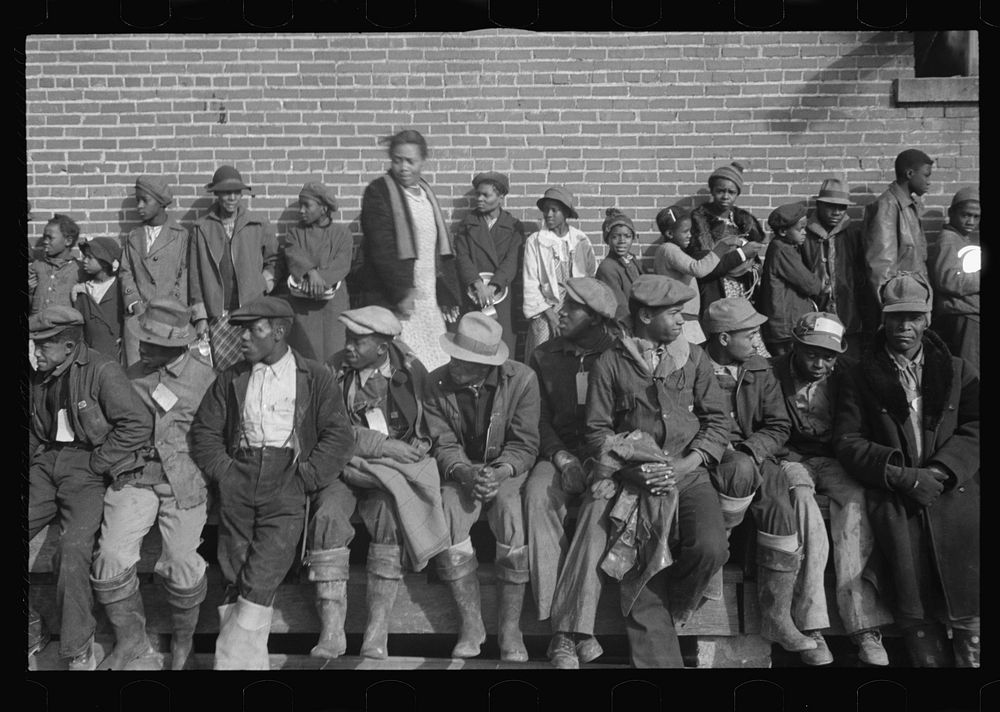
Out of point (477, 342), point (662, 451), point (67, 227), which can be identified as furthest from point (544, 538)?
point (67, 227)

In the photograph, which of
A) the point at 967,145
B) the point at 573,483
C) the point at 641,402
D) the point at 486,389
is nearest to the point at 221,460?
the point at 486,389

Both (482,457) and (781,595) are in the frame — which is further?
(482,457)

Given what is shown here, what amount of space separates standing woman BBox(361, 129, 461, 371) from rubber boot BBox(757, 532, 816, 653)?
2432mm

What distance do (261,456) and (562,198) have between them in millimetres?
2786

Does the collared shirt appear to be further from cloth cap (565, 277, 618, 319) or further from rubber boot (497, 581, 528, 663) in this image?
cloth cap (565, 277, 618, 319)

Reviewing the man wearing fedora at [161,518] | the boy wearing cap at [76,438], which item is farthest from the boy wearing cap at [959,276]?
the boy wearing cap at [76,438]

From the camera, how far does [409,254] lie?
6.64 m

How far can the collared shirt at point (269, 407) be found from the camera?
529 centimetres

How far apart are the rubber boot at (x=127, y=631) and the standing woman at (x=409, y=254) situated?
90.1 inches

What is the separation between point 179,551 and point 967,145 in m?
5.69

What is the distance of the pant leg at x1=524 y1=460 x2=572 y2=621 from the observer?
5.18 metres

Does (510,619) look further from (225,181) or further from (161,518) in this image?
(225,181)

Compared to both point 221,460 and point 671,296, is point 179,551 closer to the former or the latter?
point 221,460

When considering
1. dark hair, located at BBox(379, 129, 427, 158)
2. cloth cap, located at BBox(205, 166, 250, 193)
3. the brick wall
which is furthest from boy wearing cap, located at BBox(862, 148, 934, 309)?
cloth cap, located at BBox(205, 166, 250, 193)
